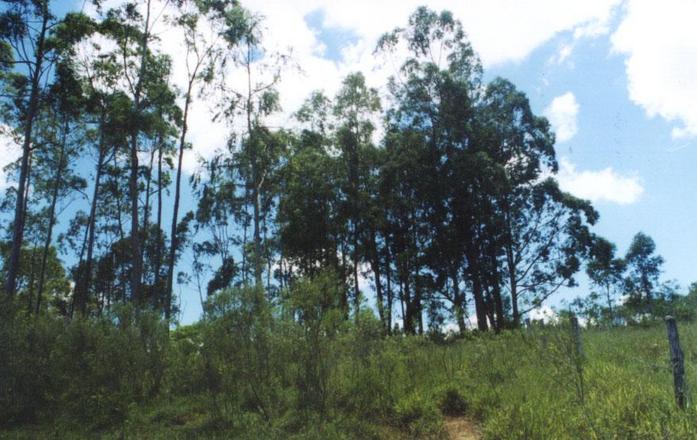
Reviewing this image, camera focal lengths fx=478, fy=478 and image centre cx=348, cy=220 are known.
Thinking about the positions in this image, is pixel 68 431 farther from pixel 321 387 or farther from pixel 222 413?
pixel 321 387

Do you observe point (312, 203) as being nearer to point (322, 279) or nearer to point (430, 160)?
point (430, 160)

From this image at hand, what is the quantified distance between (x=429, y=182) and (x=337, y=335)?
17297 mm

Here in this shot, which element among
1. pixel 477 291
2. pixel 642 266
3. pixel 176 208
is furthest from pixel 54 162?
pixel 642 266

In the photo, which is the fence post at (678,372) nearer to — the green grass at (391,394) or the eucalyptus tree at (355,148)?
the green grass at (391,394)

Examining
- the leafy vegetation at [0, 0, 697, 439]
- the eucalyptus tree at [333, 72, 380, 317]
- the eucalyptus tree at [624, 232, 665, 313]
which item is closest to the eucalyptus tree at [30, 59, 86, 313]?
the leafy vegetation at [0, 0, 697, 439]

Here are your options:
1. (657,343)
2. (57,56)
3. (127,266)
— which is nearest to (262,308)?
(657,343)

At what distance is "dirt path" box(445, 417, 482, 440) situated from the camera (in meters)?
6.41

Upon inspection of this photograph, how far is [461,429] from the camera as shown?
670cm

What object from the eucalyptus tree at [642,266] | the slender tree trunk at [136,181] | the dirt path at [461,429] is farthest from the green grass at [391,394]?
the eucalyptus tree at [642,266]

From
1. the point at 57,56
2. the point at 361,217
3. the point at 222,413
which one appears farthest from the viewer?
the point at 361,217

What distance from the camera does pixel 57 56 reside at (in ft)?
57.8

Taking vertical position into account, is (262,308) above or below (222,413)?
above

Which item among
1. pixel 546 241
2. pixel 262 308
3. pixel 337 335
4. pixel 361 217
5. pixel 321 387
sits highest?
pixel 361 217

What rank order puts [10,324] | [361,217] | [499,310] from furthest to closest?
[361,217] < [499,310] < [10,324]
